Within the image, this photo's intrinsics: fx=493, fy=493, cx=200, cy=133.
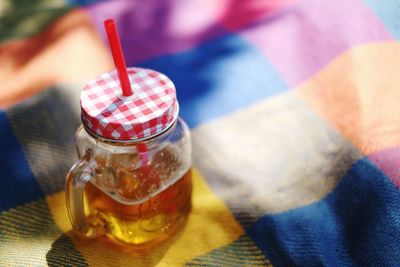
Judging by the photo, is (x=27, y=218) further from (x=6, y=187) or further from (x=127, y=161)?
(x=127, y=161)

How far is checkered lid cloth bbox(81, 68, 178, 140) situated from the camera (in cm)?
59

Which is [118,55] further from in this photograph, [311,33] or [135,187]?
[311,33]

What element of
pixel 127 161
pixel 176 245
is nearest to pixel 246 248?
pixel 176 245

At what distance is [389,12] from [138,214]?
0.59 metres

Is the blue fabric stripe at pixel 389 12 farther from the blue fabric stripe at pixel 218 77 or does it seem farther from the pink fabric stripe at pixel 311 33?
the blue fabric stripe at pixel 218 77

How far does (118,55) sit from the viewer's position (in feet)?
1.99

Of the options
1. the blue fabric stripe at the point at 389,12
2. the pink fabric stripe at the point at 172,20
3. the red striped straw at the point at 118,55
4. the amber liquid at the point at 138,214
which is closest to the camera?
the red striped straw at the point at 118,55

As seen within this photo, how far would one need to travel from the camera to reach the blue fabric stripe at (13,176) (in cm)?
75

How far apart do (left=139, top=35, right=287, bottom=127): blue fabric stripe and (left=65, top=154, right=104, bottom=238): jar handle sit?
28cm

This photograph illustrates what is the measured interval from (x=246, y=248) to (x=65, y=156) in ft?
1.11

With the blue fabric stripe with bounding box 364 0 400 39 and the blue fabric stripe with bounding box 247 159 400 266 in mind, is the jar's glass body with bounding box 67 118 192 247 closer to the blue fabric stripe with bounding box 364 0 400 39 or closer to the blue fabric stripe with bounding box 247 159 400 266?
the blue fabric stripe with bounding box 247 159 400 266

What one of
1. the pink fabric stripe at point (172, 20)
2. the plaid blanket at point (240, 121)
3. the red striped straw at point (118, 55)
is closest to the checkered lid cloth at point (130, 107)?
the red striped straw at point (118, 55)

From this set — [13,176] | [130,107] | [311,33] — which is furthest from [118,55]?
[311,33]

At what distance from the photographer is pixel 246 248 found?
0.71m
